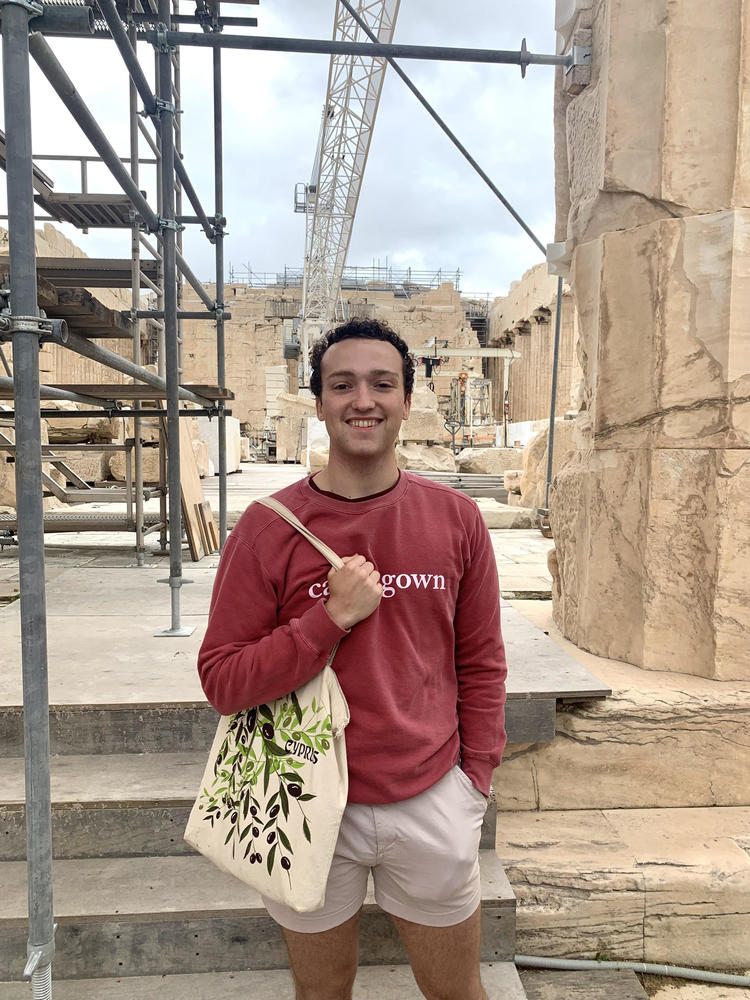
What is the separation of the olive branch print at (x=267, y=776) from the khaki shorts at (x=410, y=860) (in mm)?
140

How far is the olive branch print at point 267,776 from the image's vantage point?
3.79 ft

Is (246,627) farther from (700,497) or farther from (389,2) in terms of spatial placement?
(389,2)

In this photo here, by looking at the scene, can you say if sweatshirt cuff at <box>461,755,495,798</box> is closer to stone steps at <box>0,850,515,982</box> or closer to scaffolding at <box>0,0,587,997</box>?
stone steps at <box>0,850,515,982</box>

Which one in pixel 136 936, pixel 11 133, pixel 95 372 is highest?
pixel 95 372

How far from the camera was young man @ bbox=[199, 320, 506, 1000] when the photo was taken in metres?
1.21

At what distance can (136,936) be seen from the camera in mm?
1703

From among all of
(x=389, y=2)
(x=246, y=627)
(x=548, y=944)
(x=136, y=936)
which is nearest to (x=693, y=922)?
(x=548, y=944)

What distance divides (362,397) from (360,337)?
5.1 inches

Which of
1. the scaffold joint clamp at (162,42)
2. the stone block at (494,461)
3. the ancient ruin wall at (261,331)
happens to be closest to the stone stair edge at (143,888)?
the scaffold joint clamp at (162,42)

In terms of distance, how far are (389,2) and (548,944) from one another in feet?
94.0

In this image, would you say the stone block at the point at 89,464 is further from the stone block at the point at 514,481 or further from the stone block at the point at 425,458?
the stone block at the point at 514,481

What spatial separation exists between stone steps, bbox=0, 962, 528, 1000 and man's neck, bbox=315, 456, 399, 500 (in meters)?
1.28

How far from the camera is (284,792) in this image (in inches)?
45.7

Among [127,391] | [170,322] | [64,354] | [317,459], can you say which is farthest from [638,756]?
[64,354]
